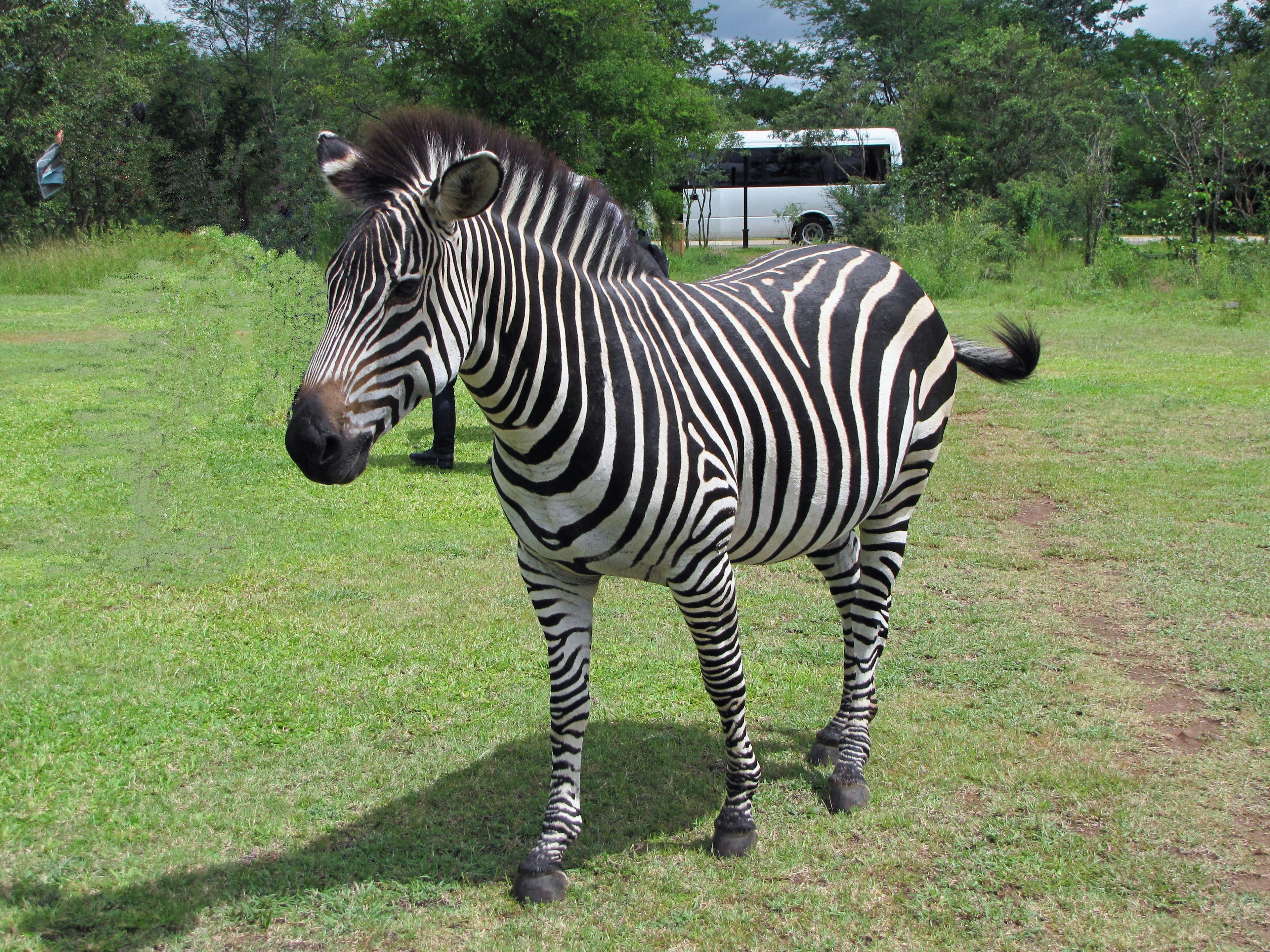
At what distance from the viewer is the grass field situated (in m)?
3.24

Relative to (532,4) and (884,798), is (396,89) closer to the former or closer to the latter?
(532,4)

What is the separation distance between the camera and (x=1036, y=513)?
7930mm

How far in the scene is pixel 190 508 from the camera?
303 inches

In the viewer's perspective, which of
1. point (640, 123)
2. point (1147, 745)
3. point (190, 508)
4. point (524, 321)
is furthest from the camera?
point (640, 123)

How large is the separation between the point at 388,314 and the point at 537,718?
241 cm

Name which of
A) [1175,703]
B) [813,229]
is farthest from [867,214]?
[1175,703]

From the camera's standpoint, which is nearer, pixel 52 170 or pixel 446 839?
pixel 446 839

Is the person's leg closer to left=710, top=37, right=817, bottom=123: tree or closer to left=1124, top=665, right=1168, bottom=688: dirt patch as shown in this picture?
left=1124, top=665, right=1168, bottom=688: dirt patch

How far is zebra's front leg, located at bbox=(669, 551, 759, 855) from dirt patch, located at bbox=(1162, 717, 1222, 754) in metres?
1.93

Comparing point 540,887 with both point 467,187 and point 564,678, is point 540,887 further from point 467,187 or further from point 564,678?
point 467,187

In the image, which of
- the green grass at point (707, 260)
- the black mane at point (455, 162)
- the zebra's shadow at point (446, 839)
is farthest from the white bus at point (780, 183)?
the black mane at point (455, 162)

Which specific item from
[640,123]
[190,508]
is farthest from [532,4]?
[190,508]

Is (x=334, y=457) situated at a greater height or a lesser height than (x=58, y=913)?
greater

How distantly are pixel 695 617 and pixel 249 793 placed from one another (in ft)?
6.34
